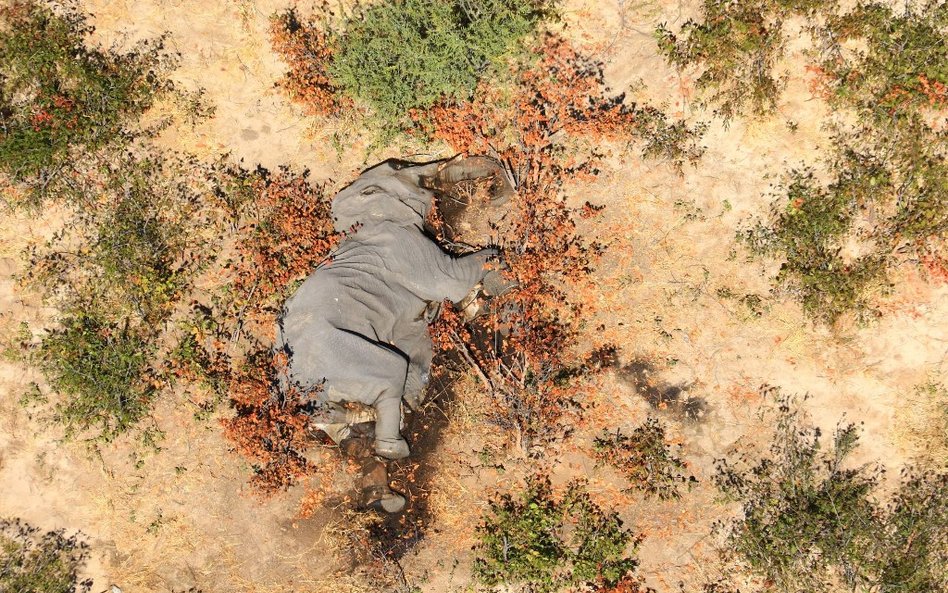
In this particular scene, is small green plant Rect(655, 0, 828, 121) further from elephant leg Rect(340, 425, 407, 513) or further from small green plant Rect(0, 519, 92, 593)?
small green plant Rect(0, 519, 92, 593)

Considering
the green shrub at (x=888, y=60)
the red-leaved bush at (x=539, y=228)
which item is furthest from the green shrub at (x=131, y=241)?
the green shrub at (x=888, y=60)

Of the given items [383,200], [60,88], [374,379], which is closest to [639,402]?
[374,379]

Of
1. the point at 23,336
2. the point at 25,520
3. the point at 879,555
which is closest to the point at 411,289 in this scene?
the point at 23,336

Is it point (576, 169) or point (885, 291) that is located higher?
point (576, 169)

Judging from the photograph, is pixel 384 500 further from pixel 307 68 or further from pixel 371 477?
pixel 307 68

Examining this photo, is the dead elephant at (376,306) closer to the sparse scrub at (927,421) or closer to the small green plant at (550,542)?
the small green plant at (550,542)

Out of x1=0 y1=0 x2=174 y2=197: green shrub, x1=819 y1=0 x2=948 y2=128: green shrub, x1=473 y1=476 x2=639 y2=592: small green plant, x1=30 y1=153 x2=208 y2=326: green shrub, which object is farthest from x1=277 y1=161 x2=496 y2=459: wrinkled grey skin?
x1=819 y1=0 x2=948 y2=128: green shrub

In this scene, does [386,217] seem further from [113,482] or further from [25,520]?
[25,520]
